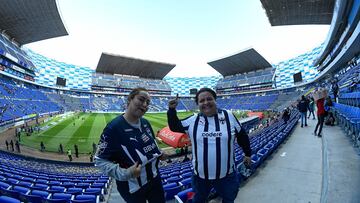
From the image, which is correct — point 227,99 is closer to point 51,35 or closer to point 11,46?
point 51,35

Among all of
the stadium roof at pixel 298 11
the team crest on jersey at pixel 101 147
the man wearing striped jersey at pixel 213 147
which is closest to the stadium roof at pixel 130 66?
the stadium roof at pixel 298 11

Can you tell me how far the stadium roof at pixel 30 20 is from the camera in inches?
1292

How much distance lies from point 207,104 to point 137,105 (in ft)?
2.89

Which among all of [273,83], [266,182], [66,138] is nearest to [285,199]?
[266,182]

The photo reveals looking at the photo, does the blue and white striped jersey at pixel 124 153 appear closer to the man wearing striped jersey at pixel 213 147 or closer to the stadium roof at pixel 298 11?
the man wearing striped jersey at pixel 213 147

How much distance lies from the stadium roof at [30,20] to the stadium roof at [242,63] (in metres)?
49.2

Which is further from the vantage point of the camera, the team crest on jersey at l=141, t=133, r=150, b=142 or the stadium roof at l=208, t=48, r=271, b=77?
the stadium roof at l=208, t=48, r=271, b=77

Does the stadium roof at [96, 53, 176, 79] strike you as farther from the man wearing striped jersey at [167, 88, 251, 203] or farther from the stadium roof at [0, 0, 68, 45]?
the man wearing striped jersey at [167, 88, 251, 203]

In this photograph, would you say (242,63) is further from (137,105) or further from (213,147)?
(137,105)

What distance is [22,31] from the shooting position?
4228 centimetres

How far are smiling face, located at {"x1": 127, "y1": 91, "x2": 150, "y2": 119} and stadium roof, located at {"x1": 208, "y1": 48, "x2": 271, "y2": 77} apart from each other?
61881 millimetres

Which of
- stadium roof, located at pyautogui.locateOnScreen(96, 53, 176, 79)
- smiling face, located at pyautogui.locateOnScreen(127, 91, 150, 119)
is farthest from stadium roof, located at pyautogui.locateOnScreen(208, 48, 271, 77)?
smiling face, located at pyautogui.locateOnScreen(127, 91, 150, 119)

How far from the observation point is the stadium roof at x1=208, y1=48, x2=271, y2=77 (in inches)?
2444

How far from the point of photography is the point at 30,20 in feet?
124
